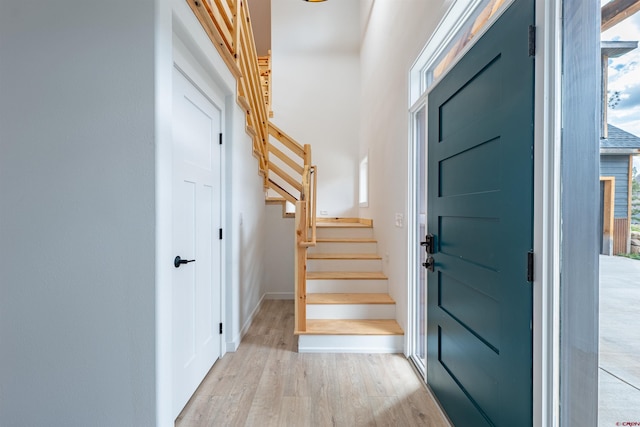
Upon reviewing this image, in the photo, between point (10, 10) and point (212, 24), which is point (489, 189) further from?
point (10, 10)

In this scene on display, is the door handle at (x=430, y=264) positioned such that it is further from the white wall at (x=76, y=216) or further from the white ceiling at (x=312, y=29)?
the white ceiling at (x=312, y=29)

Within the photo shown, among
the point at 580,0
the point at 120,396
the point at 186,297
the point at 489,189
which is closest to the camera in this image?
the point at 580,0

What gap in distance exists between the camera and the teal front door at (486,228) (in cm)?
121

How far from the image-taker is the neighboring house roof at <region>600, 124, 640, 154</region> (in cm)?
90

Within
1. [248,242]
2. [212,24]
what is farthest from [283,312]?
[212,24]

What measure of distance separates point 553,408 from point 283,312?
10.5 feet

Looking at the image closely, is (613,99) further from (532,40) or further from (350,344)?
(350,344)

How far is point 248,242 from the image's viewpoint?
352 cm

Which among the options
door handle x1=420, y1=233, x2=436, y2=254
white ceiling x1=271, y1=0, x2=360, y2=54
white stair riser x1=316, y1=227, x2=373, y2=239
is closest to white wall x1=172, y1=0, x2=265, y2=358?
white stair riser x1=316, y1=227, x2=373, y2=239

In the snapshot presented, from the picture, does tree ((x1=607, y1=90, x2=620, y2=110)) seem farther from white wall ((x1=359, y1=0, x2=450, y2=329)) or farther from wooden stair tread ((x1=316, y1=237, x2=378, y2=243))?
wooden stair tread ((x1=316, y1=237, x2=378, y2=243))

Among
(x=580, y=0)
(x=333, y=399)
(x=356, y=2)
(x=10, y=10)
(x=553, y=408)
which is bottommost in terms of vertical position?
(x=333, y=399)

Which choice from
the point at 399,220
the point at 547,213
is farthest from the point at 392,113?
the point at 547,213

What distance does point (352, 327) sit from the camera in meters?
2.98

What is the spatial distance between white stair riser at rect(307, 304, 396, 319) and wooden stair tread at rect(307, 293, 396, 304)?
32 mm
